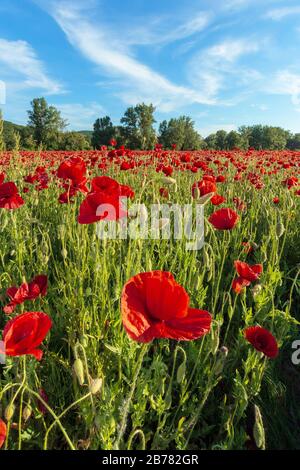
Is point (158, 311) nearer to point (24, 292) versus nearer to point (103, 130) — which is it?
point (24, 292)

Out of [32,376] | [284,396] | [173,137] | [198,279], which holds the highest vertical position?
[173,137]

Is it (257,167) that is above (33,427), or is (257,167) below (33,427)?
above

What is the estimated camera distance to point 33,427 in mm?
1343

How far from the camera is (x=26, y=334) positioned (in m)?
0.92

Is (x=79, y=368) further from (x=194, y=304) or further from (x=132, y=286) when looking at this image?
(x=194, y=304)

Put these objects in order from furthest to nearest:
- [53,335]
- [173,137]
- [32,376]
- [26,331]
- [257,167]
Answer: [173,137]
[257,167]
[53,335]
[32,376]
[26,331]

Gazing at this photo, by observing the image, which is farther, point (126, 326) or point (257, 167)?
point (257, 167)

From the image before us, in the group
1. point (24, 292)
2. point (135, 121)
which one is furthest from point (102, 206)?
point (135, 121)

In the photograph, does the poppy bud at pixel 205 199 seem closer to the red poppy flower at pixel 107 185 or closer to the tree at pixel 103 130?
the red poppy flower at pixel 107 185

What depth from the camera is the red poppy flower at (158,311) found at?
2.48 ft
